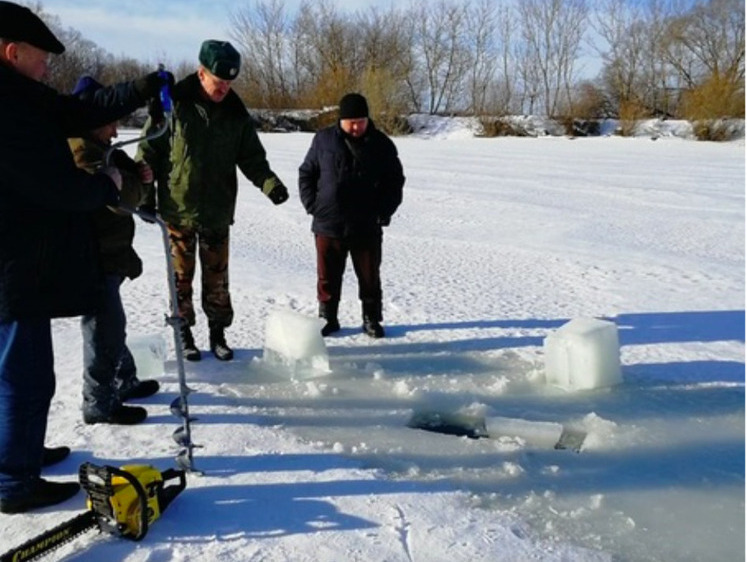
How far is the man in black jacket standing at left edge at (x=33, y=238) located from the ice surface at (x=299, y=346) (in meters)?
1.49

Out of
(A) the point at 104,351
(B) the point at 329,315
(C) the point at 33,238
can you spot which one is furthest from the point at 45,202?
(B) the point at 329,315

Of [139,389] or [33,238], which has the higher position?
[33,238]

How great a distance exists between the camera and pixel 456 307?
222 inches

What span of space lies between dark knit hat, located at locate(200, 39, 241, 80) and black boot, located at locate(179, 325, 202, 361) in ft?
5.25

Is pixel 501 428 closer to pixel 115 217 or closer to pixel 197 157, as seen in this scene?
pixel 115 217

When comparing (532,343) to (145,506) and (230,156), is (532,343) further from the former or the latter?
(145,506)

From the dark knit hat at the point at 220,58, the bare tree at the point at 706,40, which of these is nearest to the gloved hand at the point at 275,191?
the dark knit hat at the point at 220,58

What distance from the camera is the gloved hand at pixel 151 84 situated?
2883 millimetres

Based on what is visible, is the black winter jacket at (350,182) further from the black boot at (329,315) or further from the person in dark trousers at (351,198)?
the black boot at (329,315)

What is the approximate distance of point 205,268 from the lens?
4.40m

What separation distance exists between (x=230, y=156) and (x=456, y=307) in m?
2.31

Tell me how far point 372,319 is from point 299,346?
95 centimetres

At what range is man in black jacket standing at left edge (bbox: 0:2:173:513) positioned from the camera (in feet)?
8.05

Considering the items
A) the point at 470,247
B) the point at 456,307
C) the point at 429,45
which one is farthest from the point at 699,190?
the point at 429,45
